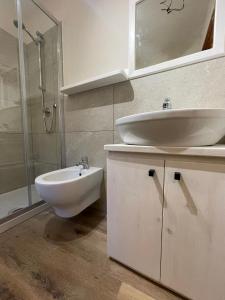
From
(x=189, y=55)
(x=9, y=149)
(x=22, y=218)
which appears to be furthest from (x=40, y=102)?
(x=189, y=55)

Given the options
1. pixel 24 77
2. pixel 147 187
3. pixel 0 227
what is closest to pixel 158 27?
pixel 147 187

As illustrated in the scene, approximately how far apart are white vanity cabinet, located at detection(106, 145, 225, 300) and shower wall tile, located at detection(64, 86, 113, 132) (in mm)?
602

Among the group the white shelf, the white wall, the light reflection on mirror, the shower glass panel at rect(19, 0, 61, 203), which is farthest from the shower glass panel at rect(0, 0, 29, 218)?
the light reflection on mirror

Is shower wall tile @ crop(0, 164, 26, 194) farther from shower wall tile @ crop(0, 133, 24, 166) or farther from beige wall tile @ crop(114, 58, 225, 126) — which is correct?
beige wall tile @ crop(114, 58, 225, 126)

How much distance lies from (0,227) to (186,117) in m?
1.42

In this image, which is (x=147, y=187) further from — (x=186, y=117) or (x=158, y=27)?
(x=158, y=27)

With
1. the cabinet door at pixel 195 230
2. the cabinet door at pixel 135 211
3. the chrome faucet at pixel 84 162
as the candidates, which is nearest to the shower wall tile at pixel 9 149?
the chrome faucet at pixel 84 162

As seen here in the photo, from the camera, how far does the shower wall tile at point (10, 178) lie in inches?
68.6

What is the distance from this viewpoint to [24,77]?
148 cm

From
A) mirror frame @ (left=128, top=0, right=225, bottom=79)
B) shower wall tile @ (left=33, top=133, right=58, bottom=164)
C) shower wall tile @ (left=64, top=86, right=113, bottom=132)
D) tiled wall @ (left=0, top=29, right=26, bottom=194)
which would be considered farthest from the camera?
shower wall tile @ (left=33, top=133, right=58, bottom=164)

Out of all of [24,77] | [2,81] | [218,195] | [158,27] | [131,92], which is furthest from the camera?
[2,81]

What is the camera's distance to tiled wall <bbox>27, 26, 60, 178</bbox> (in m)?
1.62

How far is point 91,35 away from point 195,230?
1611 millimetres

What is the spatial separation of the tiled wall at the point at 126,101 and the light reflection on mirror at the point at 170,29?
5.2 inches
